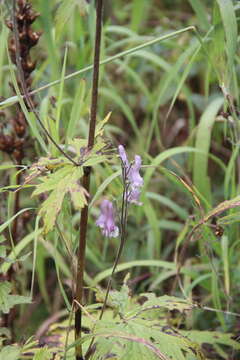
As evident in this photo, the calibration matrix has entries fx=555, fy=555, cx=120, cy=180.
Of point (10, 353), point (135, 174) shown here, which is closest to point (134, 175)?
point (135, 174)

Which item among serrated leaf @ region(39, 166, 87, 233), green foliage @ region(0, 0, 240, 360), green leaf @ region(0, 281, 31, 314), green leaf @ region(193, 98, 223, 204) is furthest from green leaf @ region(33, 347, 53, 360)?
green leaf @ region(193, 98, 223, 204)

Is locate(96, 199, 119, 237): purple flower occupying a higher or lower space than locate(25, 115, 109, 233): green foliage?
lower

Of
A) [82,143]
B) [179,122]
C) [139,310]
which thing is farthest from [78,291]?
[179,122]

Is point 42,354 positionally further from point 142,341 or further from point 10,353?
point 142,341

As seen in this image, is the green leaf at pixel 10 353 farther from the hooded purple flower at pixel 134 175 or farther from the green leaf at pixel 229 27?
the green leaf at pixel 229 27

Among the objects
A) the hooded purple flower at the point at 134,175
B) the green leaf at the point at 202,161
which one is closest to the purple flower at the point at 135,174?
the hooded purple flower at the point at 134,175

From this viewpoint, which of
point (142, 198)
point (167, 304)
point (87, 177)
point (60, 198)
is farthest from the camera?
point (142, 198)

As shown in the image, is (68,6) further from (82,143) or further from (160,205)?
(160,205)

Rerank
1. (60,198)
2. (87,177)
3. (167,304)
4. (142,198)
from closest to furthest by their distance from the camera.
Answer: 1. (60,198)
2. (87,177)
3. (167,304)
4. (142,198)

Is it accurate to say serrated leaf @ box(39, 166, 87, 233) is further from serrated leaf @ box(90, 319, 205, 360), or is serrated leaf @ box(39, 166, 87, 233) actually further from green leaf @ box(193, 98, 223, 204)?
green leaf @ box(193, 98, 223, 204)

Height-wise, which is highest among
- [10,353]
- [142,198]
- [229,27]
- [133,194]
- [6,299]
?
[229,27]
